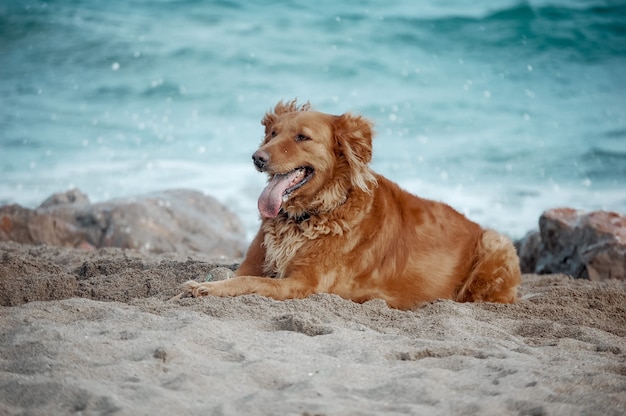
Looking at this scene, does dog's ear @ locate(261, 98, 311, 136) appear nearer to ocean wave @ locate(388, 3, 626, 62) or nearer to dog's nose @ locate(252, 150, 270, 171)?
dog's nose @ locate(252, 150, 270, 171)

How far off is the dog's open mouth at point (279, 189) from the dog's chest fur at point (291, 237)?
0.69 ft

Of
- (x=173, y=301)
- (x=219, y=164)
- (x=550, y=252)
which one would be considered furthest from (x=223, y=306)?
(x=219, y=164)

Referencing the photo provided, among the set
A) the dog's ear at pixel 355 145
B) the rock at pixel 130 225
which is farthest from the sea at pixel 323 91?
the dog's ear at pixel 355 145

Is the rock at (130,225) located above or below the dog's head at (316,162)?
below

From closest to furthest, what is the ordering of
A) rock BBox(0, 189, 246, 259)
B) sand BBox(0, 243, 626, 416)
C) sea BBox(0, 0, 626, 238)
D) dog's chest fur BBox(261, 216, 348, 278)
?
sand BBox(0, 243, 626, 416) < dog's chest fur BBox(261, 216, 348, 278) < rock BBox(0, 189, 246, 259) < sea BBox(0, 0, 626, 238)

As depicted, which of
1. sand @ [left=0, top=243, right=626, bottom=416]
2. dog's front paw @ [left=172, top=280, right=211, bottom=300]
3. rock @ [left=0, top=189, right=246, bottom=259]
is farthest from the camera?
rock @ [left=0, top=189, right=246, bottom=259]

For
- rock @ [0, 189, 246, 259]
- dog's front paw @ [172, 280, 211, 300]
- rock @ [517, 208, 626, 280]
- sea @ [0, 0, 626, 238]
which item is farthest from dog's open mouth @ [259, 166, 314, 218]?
sea @ [0, 0, 626, 238]

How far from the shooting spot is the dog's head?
217 inches

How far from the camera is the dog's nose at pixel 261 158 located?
5.29 meters

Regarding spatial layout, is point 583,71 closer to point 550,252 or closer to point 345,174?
point 550,252

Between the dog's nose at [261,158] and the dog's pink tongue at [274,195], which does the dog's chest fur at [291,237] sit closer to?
the dog's pink tongue at [274,195]

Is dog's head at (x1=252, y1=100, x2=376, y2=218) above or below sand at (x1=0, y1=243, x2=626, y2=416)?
above

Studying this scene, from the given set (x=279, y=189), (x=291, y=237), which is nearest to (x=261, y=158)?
(x=279, y=189)

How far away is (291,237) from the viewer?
560 cm
